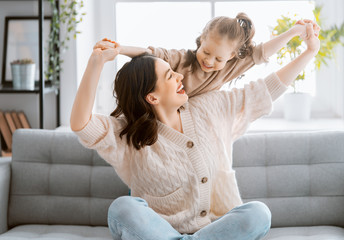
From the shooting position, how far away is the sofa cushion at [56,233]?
1.97 metres

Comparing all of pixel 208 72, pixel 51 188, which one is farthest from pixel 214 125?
pixel 51 188

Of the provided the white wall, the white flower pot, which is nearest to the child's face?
the white flower pot

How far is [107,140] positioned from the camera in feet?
5.37

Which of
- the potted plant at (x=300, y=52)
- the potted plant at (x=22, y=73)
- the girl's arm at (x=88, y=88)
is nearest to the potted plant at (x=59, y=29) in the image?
the potted plant at (x=22, y=73)

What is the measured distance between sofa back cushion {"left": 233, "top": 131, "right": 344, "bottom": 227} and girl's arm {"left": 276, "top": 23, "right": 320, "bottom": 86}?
16.9 inches

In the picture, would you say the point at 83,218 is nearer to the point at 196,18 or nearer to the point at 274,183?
the point at 274,183

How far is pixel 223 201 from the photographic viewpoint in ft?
5.80

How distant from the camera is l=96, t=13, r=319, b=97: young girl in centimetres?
166

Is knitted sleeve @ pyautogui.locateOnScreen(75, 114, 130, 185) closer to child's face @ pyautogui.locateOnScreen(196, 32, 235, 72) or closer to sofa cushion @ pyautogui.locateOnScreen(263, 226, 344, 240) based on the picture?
child's face @ pyautogui.locateOnScreen(196, 32, 235, 72)

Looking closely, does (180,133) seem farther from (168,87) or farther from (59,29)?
(59,29)

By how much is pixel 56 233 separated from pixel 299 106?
1616 millimetres

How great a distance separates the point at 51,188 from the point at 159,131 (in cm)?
67

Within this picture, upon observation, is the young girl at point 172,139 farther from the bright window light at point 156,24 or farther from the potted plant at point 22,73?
the bright window light at point 156,24

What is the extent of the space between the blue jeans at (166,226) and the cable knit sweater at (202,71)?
466mm
